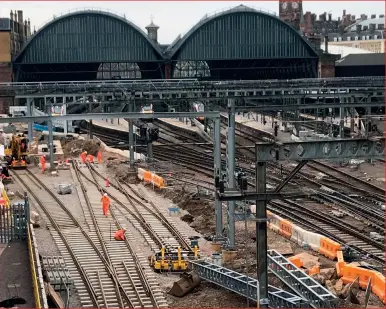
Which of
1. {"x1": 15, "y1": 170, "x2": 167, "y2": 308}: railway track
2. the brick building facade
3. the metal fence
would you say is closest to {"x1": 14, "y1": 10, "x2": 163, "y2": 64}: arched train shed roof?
the brick building facade

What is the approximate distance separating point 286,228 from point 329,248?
9.05ft

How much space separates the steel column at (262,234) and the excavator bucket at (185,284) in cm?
298

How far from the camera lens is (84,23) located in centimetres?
6419

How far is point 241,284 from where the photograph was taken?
17531mm

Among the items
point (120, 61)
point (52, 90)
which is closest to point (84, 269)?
point (52, 90)

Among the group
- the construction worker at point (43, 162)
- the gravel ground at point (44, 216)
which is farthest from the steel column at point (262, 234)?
the construction worker at point (43, 162)

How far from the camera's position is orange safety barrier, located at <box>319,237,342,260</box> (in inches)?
824

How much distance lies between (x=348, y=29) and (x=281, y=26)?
48127 millimetres

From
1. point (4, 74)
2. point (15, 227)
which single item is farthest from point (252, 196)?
point (4, 74)

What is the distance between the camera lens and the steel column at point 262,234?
15.1m

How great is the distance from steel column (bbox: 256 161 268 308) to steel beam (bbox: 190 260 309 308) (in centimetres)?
21

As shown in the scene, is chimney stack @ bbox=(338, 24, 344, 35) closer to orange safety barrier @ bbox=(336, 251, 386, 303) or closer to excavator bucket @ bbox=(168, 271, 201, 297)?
orange safety barrier @ bbox=(336, 251, 386, 303)

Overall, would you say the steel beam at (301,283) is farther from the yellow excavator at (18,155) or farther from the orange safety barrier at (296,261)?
the yellow excavator at (18,155)

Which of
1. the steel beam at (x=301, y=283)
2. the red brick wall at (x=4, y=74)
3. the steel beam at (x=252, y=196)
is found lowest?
the steel beam at (x=301, y=283)
